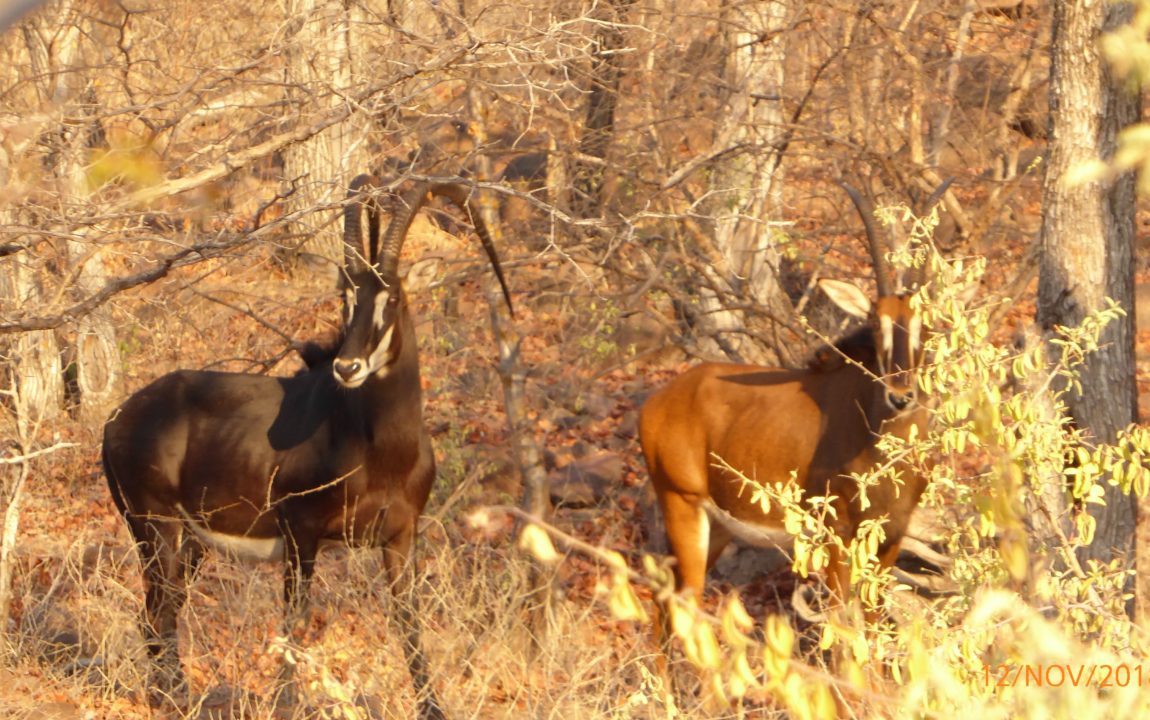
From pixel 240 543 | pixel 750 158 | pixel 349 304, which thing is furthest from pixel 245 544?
pixel 750 158

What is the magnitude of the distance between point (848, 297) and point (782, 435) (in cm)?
90

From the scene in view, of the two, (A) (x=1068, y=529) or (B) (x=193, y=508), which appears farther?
(B) (x=193, y=508)

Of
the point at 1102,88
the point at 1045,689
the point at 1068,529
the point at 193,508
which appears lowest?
the point at 193,508

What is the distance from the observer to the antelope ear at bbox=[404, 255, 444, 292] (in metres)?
8.25

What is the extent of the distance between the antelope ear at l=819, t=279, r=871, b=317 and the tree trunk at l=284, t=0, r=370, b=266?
2820 millimetres

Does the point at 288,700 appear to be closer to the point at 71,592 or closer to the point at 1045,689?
the point at 71,592

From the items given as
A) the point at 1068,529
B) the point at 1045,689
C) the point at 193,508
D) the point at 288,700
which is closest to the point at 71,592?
the point at 193,508

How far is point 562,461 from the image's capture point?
11.4 m

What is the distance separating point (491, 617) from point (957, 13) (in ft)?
16.8

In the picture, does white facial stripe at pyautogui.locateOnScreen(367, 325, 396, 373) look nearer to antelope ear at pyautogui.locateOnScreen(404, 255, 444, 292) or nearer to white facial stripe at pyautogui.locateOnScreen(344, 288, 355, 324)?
white facial stripe at pyautogui.locateOnScreen(344, 288, 355, 324)

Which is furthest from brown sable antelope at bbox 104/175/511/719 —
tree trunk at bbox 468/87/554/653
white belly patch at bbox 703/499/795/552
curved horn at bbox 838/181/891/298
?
curved horn at bbox 838/181/891/298

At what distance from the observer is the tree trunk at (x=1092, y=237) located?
726 cm

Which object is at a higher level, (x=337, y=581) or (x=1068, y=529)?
(x=1068, y=529)

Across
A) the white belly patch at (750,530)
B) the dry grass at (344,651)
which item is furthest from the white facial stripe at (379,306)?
the white belly patch at (750,530)
